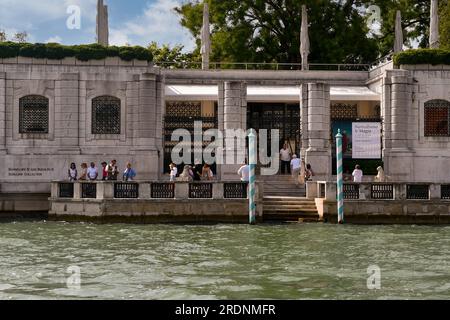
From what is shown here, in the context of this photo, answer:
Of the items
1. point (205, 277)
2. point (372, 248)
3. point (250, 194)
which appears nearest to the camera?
point (205, 277)

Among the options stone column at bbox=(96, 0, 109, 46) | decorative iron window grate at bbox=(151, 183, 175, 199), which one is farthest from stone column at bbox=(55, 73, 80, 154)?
decorative iron window grate at bbox=(151, 183, 175, 199)

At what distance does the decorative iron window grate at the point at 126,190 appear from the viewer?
2508 cm

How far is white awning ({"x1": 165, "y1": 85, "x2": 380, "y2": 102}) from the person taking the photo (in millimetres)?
32438

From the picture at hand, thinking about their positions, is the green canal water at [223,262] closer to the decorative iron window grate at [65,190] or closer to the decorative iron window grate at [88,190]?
the decorative iron window grate at [88,190]

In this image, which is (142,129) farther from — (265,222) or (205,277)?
(205,277)

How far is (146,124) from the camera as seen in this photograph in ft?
98.6

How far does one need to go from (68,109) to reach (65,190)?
17.1ft

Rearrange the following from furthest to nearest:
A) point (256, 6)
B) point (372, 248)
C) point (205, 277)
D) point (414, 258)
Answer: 1. point (256, 6)
2. point (372, 248)
3. point (414, 258)
4. point (205, 277)

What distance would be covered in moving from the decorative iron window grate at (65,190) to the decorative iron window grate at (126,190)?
1778mm

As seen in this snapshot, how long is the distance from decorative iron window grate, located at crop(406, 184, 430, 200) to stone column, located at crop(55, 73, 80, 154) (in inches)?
518
